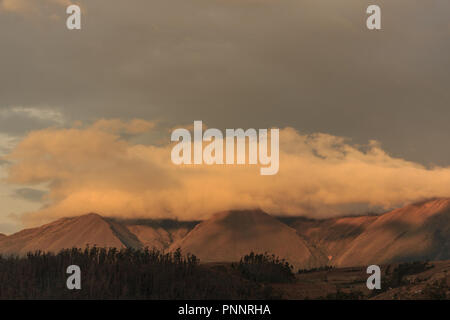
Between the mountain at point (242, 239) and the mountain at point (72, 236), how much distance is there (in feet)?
41.1

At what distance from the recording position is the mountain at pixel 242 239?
109625 mm

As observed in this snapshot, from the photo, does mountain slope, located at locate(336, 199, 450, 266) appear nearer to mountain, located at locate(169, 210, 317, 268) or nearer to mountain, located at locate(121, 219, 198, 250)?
mountain, located at locate(169, 210, 317, 268)

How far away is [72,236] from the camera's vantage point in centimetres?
12212

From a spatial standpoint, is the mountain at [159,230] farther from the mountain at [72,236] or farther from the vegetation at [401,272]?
the vegetation at [401,272]

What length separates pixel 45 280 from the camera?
18.5 m

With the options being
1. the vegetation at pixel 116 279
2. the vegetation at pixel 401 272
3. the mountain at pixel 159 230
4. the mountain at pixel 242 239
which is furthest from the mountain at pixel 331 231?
the vegetation at pixel 116 279

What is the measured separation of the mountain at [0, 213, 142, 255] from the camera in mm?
118300

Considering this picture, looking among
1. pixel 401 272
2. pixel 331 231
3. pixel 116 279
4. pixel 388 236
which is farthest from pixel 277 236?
pixel 116 279

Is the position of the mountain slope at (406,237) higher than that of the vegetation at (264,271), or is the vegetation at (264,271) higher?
the mountain slope at (406,237)

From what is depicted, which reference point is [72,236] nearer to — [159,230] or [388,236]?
[159,230]

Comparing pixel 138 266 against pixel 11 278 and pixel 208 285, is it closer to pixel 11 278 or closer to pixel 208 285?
pixel 208 285

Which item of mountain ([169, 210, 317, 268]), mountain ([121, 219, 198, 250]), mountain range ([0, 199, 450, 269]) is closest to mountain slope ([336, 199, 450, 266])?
mountain range ([0, 199, 450, 269])

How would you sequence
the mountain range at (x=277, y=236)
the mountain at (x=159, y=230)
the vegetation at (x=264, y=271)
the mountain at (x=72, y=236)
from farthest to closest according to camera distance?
the mountain at (x=159, y=230)
the mountain at (x=72, y=236)
the mountain range at (x=277, y=236)
the vegetation at (x=264, y=271)
